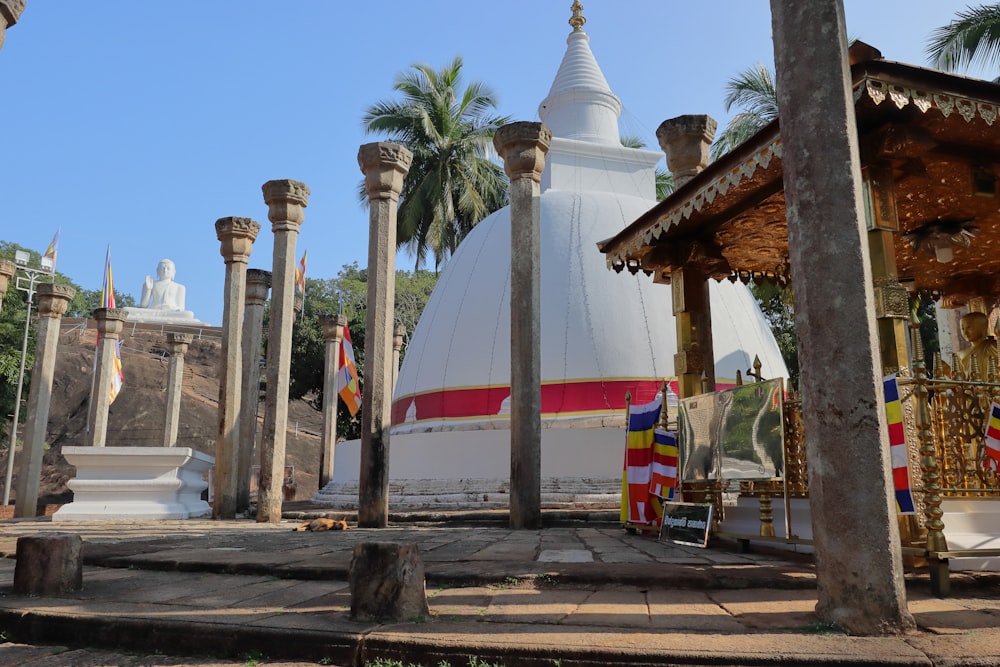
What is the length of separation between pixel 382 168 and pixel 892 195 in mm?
6480

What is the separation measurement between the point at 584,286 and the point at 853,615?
11.8 meters

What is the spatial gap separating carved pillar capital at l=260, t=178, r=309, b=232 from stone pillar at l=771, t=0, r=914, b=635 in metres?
8.66

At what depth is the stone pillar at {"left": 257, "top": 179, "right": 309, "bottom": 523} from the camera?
1038 centimetres

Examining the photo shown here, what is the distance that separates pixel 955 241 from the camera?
23.9ft

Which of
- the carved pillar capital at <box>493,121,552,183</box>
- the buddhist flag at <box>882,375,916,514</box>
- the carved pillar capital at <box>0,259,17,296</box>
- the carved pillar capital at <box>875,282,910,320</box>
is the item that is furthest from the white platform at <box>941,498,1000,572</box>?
the carved pillar capital at <box>0,259,17,296</box>

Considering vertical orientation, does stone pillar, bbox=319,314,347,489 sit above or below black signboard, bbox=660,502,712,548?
above

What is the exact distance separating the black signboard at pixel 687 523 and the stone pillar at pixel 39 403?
40.7ft

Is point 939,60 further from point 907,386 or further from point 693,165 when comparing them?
point 907,386

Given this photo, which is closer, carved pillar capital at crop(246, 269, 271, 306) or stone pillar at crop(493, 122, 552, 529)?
stone pillar at crop(493, 122, 552, 529)

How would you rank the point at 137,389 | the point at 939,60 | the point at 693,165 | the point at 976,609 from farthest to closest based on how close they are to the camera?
the point at 137,389
the point at 939,60
the point at 693,165
the point at 976,609

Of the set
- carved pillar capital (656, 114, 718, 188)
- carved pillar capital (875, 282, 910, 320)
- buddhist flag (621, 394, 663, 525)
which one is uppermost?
carved pillar capital (656, 114, 718, 188)

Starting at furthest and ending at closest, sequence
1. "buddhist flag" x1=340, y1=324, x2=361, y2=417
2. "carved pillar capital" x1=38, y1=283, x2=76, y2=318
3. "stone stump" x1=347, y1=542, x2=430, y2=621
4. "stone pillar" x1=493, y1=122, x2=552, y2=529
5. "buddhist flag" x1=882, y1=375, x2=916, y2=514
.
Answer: "buddhist flag" x1=340, y1=324, x2=361, y2=417 < "carved pillar capital" x1=38, y1=283, x2=76, y2=318 < "stone pillar" x1=493, y1=122, x2=552, y2=529 < "buddhist flag" x1=882, y1=375, x2=916, y2=514 < "stone stump" x1=347, y1=542, x2=430, y2=621

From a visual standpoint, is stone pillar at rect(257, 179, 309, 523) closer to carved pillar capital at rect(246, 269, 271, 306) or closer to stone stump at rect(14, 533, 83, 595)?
carved pillar capital at rect(246, 269, 271, 306)

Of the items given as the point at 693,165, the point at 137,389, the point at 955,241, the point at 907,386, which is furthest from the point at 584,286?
the point at 137,389
